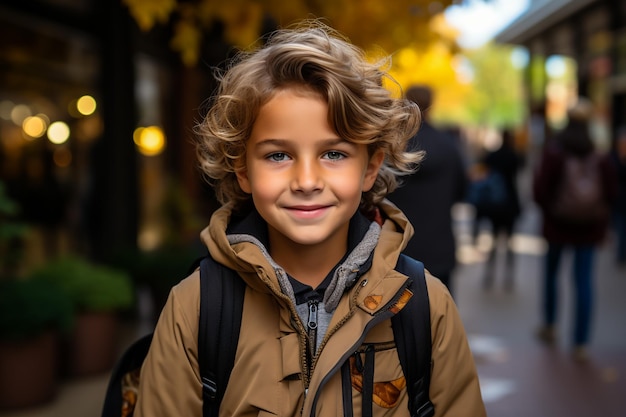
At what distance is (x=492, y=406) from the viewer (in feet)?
18.2

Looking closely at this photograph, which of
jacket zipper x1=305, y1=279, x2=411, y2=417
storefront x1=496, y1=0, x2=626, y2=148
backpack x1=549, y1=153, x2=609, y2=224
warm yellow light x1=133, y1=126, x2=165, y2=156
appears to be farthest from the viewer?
storefront x1=496, y1=0, x2=626, y2=148

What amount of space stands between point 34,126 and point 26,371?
5586 mm

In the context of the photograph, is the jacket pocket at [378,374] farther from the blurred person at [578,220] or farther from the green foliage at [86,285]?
the blurred person at [578,220]

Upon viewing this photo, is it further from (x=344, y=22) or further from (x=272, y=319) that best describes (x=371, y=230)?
(x=344, y=22)

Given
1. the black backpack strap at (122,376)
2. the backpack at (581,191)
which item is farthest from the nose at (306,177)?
the backpack at (581,191)

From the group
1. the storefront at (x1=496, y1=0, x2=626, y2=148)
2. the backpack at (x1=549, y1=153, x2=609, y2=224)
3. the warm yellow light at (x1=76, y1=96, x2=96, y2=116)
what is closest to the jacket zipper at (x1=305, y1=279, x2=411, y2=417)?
the backpack at (x1=549, y1=153, x2=609, y2=224)

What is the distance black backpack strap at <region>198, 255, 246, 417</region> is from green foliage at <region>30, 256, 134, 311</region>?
4.10 m

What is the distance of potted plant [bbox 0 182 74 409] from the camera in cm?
505

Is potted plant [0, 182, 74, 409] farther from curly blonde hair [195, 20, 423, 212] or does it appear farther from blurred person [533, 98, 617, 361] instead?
blurred person [533, 98, 617, 361]

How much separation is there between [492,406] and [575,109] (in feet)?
8.43

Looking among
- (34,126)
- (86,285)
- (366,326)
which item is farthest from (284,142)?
(34,126)

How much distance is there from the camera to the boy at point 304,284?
2.03 m

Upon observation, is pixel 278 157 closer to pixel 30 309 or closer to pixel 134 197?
pixel 30 309

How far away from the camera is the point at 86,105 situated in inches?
400
